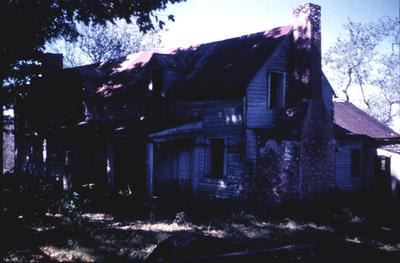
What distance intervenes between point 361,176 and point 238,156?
979 centimetres

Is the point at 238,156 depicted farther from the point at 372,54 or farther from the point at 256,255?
the point at 372,54

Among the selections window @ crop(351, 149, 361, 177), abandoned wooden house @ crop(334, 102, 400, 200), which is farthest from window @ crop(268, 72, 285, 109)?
window @ crop(351, 149, 361, 177)

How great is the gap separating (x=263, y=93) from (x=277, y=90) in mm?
1213

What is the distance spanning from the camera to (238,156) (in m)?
16.3

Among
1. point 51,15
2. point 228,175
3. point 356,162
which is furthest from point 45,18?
point 356,162

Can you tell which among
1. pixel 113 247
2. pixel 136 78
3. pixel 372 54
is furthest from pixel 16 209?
pixel 372 54

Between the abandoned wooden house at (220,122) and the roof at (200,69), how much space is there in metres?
0.08

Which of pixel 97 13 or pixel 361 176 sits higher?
pixel 97 13

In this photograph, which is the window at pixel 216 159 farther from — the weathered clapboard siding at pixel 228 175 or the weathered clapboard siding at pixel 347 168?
the weathered clapboard siding at pixel 347 168

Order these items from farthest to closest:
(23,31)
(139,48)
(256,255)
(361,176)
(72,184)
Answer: (139,48) < (361,176) < (72,184) < (23,31) < (256,255)

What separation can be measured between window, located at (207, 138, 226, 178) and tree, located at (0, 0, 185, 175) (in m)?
6.42

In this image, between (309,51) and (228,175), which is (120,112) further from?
(309,51)

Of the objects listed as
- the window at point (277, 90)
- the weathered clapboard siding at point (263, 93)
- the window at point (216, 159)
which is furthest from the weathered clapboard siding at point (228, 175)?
the window at point (277, 90)

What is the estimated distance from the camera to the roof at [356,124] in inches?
859
